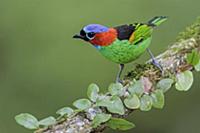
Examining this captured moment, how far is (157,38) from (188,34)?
116 cm

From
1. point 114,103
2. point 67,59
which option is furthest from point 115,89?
point 67,59

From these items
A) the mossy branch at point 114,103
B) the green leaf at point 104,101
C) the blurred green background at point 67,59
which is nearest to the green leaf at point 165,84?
the mossy branch at point 114,103

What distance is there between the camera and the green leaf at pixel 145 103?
3.42 ft

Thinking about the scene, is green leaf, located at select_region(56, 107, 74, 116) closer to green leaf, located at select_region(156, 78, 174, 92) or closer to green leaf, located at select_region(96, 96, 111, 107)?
green leaf, located at select_region(96, 96, 111, 107)

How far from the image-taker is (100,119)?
103 cm

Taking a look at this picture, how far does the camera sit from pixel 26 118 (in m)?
1.03

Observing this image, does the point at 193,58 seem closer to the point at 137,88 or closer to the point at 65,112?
the point at 137,88

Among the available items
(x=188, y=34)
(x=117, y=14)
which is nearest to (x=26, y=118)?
(x=188, y=34)

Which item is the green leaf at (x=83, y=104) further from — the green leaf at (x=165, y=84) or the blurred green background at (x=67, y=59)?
the blurred green background at (x=67, y=59)

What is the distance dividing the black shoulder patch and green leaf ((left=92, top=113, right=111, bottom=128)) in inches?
8.4

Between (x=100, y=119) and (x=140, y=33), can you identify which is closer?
(x=100, y=119)

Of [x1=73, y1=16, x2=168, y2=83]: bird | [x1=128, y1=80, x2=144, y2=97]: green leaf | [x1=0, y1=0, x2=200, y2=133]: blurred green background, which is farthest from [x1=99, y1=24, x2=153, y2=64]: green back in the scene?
[x1=0, y1=0, x2=200, y2=133]: blurred green background

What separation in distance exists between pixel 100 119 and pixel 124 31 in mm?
246

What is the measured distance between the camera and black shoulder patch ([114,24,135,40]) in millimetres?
1175
